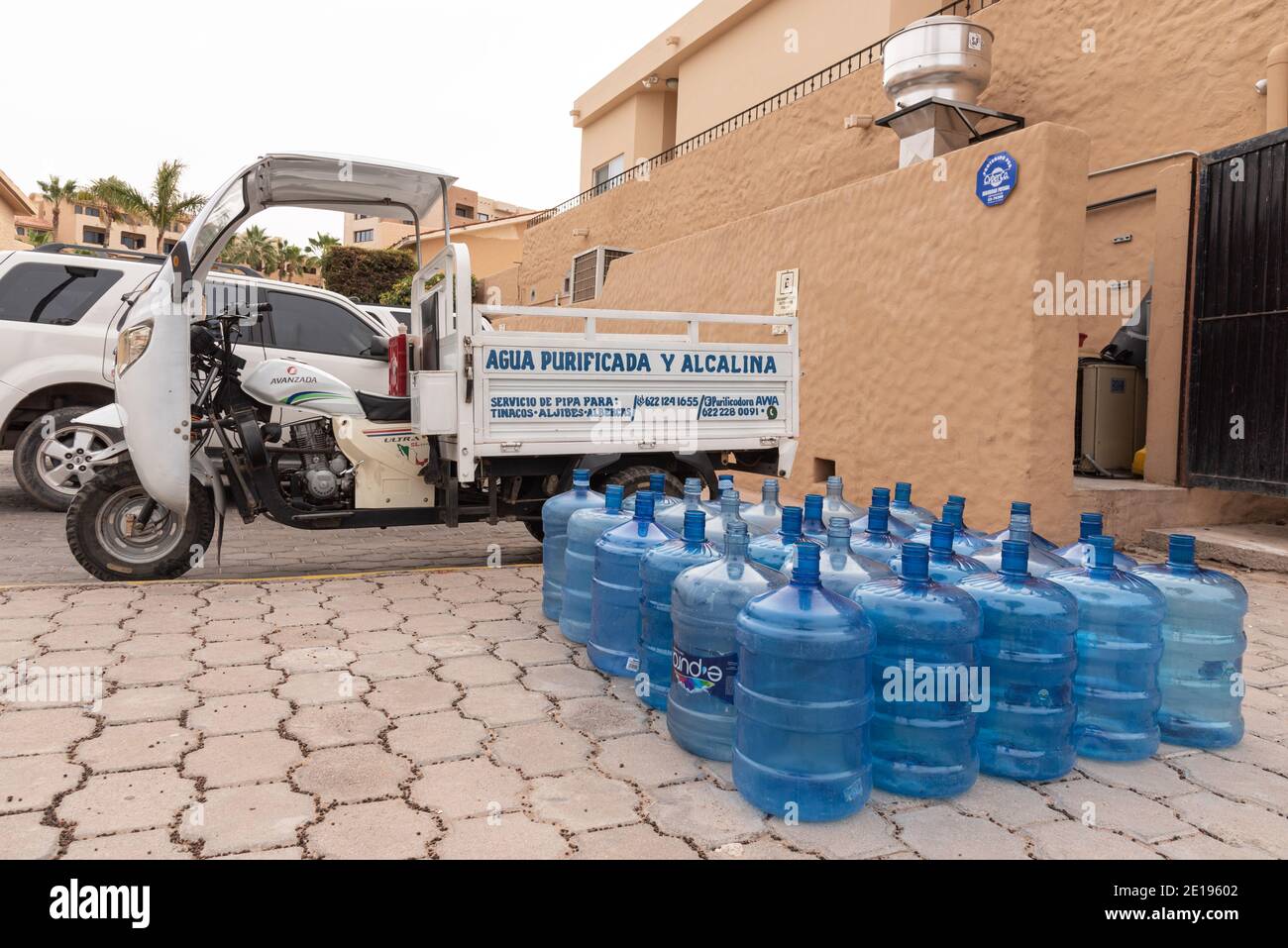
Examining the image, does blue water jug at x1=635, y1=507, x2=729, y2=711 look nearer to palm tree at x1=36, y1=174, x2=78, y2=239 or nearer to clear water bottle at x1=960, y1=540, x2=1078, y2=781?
clear water bottle at x1=960, y1=540, x2=1078, y2=781

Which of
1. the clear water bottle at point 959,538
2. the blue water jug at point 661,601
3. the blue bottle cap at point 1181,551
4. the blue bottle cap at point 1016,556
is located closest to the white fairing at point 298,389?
the blue water jug at point 661,601

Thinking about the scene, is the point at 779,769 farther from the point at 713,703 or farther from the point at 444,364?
the point at 444,364

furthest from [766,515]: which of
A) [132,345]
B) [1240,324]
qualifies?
[1240,324]

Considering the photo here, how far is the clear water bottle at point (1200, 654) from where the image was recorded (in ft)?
10.9

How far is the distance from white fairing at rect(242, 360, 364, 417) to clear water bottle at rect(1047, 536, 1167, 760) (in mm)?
4478

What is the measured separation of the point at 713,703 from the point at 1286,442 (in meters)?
5.71

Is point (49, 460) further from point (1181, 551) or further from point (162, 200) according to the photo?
point (162, 200)

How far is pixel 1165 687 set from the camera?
3.40 meters

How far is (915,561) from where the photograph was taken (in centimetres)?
287

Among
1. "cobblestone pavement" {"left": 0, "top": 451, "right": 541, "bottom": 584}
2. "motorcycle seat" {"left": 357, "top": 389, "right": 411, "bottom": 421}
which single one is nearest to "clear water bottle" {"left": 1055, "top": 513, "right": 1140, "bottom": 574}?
"cobblestone pavement" {"left": 0, "top": 451, "right": 541, "bottom": 584}

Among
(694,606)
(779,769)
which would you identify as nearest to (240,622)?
(694,606)

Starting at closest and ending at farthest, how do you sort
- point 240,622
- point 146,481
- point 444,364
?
point 240,622
point 146,481
point 444,364

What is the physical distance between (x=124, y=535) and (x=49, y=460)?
3.34 metres

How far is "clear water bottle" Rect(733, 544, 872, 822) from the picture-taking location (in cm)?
265
